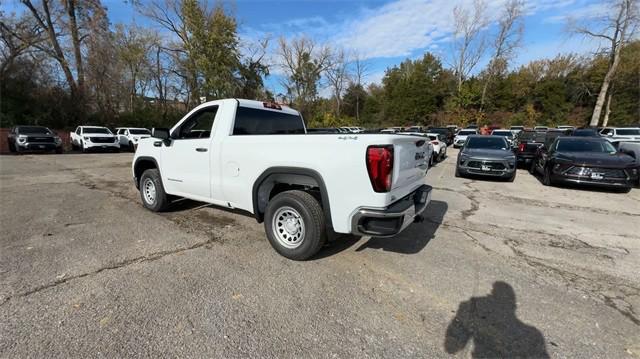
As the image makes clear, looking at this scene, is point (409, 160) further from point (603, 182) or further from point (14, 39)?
point (14, 39)

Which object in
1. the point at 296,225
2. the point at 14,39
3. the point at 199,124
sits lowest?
the point at 296,225

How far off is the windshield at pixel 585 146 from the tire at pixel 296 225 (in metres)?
9.15

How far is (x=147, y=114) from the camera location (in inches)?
1122

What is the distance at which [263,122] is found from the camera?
4426mm

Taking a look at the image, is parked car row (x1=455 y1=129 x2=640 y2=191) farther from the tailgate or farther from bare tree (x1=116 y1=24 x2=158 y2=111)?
bare tree (x1=116 y1=24 x2=158 y2=111)

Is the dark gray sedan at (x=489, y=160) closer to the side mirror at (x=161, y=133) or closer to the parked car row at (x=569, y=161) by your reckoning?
the parked car row at (x=569, y=161)

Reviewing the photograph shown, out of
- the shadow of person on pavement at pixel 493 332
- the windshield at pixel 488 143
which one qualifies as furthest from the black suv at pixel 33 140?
the shadow of person on pavement at pixel 493 332

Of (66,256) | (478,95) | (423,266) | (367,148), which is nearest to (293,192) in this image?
(367,148)

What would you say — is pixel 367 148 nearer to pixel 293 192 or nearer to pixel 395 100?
pixel 293 192

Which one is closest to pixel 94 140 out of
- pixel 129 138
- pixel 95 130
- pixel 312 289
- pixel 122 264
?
pixel 95 130

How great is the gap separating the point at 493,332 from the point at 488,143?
30.9 ft

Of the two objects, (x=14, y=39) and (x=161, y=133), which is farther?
(x=14, y=39)

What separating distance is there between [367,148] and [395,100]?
46953 millimetres

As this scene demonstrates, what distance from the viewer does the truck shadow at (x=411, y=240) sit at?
3.92 metres
